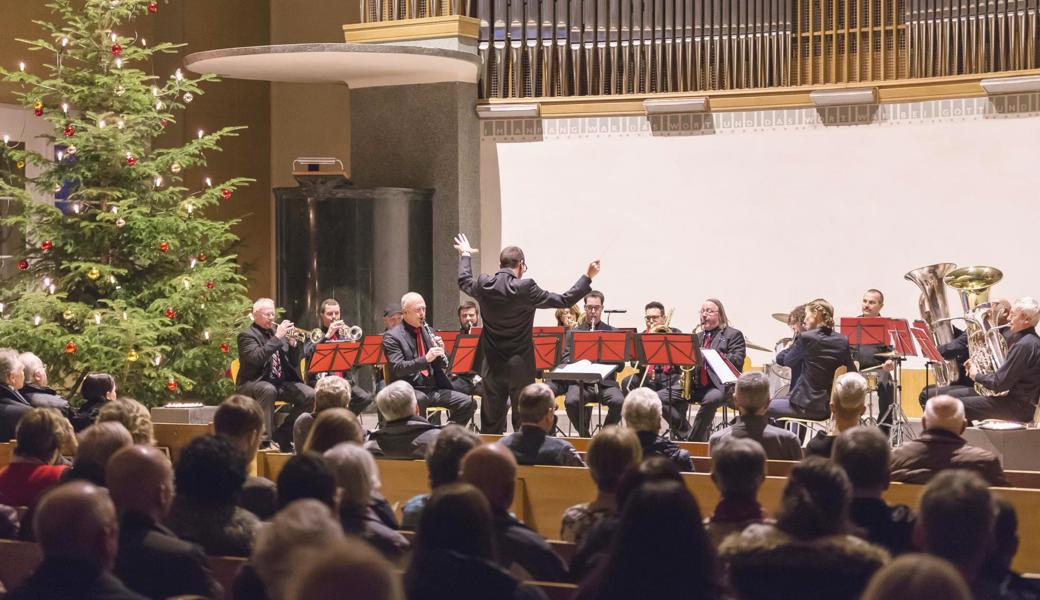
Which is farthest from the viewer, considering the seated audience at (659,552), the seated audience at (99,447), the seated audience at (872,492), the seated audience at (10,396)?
the seated audience at (10,396)

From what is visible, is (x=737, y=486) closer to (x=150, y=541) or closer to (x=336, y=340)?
(x=150, y=541)

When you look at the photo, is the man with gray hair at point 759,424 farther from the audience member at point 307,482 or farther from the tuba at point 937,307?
the tuba at point 937,307

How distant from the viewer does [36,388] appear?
7.16 metres

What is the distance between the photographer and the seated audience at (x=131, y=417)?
500 cm

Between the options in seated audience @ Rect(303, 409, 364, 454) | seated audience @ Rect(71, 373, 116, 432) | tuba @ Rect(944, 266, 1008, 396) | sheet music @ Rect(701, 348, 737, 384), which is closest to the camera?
seated audience @ Rect(303, 409, 364, 454)

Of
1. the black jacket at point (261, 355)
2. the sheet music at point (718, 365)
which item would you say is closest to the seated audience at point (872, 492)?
the sheet music at point (718, 365)

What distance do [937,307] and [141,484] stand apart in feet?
22.4

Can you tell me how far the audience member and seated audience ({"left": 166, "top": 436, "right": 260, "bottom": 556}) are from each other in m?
0.23

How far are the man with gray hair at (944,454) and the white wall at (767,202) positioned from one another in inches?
230

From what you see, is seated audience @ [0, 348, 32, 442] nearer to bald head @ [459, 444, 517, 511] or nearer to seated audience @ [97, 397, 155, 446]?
seated audience @ [97, 397, 155, 446]

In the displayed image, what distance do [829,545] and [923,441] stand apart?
1967 millimetres

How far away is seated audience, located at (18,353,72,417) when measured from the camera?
696 centimetres

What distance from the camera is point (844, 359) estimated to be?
329 inches

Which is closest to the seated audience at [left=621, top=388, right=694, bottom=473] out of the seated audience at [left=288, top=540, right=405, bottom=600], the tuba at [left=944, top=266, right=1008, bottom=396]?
the seated audience at [left=288, top=540, right=405, bottom=600]
